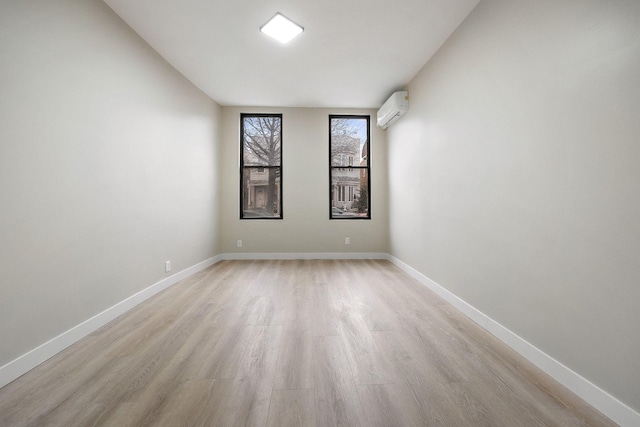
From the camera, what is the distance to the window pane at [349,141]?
5141 millimetres

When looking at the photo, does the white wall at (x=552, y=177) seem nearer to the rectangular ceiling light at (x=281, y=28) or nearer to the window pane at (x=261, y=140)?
the rectangular ceiling light at (x=281, y=28)

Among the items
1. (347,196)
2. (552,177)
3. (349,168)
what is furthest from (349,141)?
(552,177)

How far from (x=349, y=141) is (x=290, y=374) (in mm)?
4280

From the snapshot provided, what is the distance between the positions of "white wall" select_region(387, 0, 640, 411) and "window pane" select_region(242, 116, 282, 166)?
3.04 metres

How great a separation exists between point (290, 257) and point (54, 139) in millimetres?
3622

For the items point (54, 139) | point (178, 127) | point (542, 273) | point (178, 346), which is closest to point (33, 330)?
point (178, 346)

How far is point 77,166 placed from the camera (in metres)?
2.08

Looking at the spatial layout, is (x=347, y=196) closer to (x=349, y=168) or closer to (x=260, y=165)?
(x=349, y=168)

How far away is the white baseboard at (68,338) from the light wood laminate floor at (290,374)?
67 mm

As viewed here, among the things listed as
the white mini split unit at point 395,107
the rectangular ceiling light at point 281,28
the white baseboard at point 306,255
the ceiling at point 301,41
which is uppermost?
the ceiling at point 301,41

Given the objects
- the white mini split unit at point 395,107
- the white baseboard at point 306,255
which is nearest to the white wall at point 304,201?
the white baseboard at point 306,255

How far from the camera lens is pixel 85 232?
2152 millimetres

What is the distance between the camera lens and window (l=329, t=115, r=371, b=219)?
513 centimetres

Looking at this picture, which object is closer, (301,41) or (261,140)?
(301,41)
